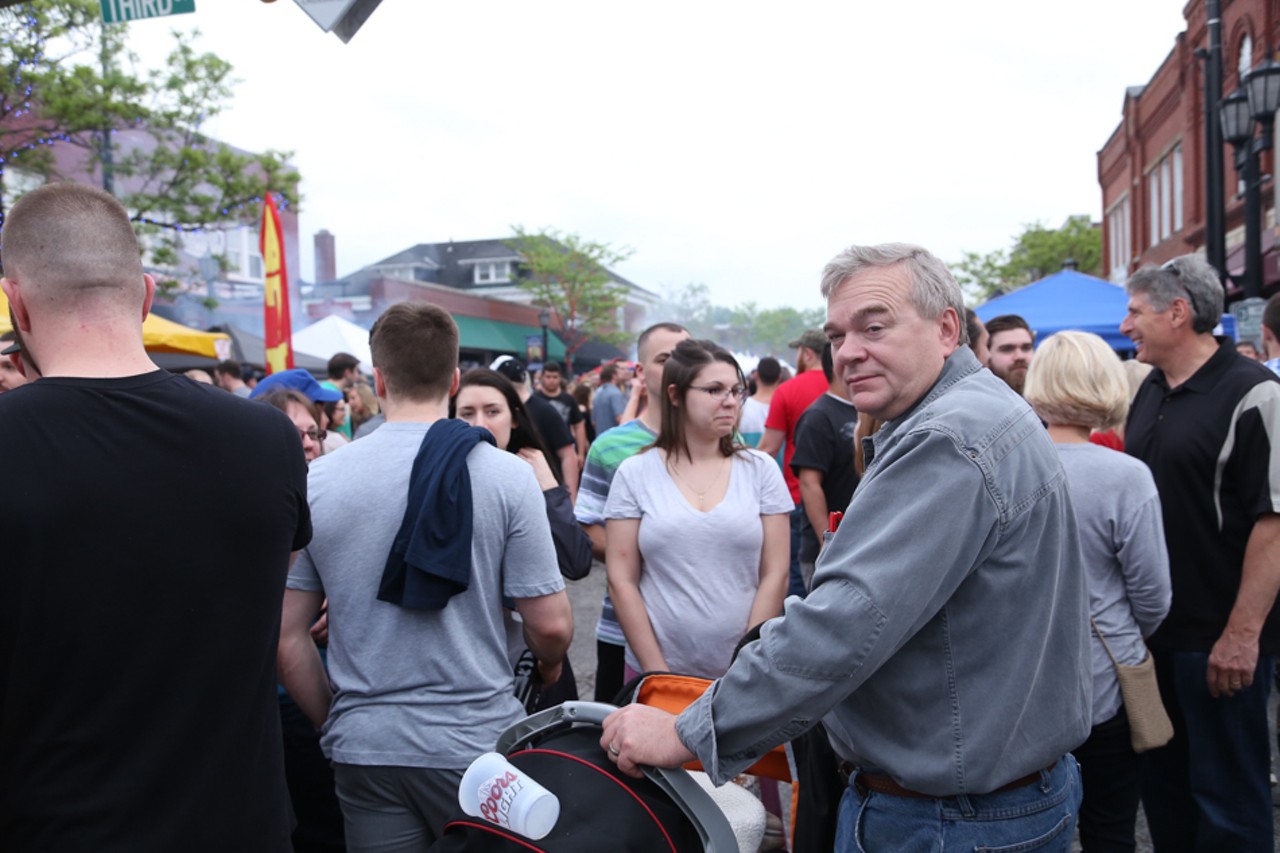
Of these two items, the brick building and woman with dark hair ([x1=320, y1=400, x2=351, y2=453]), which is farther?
the brick building

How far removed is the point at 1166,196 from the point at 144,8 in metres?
31.1

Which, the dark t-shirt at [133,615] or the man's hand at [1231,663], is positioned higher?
the dark t-shirt at [133,615]

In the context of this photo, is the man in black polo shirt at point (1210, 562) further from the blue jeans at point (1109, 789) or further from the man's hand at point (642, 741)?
the man's hand at point (642, 741)

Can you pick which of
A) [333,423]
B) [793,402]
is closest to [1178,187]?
[793,402]

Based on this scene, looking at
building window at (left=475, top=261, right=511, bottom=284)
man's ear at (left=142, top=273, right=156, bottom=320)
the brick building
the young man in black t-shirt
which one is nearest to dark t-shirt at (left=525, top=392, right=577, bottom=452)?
man's ear at (left=142, top=273, right=156, bottom=320)

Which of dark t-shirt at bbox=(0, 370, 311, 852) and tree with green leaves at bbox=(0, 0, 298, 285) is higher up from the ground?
tree with green leaves at bbox=(0, 0, 298, 285)

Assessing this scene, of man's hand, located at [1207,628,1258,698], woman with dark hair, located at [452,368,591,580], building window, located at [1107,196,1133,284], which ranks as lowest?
man's hand, located at [1207,628,1258,698]

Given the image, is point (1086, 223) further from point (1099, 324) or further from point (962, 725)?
point (962, 725)

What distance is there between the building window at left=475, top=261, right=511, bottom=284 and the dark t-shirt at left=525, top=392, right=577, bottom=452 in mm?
63167

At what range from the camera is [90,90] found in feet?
48.5

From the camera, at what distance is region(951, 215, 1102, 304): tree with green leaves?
4441cm

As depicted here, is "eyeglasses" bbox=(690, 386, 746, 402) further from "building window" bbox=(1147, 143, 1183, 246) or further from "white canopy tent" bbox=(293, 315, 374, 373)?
"building window" bbox=(1147, 143, 1183, 246)

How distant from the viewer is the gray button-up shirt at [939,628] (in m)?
1.62

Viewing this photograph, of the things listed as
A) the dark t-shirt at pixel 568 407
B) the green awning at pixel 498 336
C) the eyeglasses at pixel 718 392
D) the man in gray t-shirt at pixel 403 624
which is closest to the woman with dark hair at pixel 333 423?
the dark t-shirt at pixel 568 407
